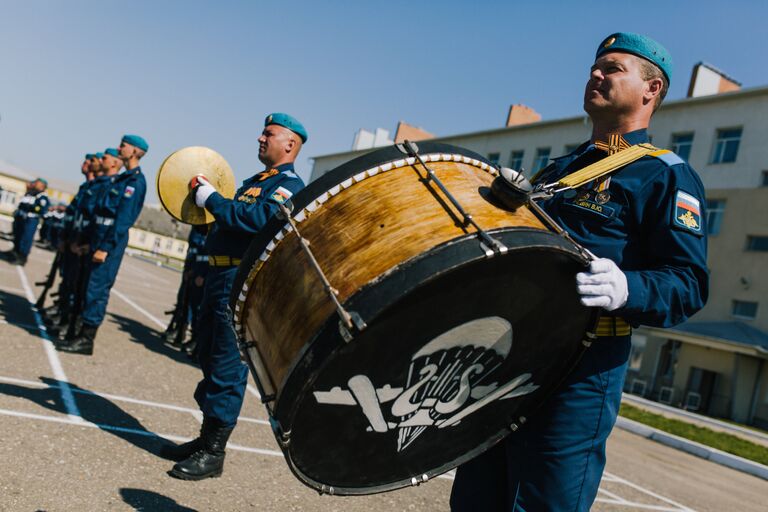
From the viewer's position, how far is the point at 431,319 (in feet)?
6.07

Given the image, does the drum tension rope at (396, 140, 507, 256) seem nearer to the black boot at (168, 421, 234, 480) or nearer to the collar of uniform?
the collar of uniform

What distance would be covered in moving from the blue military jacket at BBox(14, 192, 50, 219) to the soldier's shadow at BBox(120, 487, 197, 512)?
14.4 m

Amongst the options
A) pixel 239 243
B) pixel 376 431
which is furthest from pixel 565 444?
pixel 239 243

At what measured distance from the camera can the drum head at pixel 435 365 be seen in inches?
68.5

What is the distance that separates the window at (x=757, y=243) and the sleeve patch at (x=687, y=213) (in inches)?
1143

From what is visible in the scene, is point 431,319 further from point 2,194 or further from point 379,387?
point 2,194

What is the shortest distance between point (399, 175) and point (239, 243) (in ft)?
7.89

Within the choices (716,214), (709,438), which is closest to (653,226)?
(709,438)

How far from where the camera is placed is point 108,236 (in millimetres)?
7121

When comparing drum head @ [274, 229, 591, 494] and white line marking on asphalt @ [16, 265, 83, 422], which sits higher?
drum head @ [274, 229, 591, 494]

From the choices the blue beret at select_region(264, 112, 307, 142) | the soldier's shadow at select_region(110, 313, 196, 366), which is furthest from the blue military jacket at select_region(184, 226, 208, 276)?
the blue beret at select_region(264, 112, 307, 142)

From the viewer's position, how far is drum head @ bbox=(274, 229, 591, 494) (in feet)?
5.71

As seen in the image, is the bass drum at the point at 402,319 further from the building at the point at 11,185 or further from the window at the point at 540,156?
the building at the point at 11,185

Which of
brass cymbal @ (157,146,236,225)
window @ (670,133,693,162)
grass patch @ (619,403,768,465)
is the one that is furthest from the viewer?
window @ (670,133,693,162)
